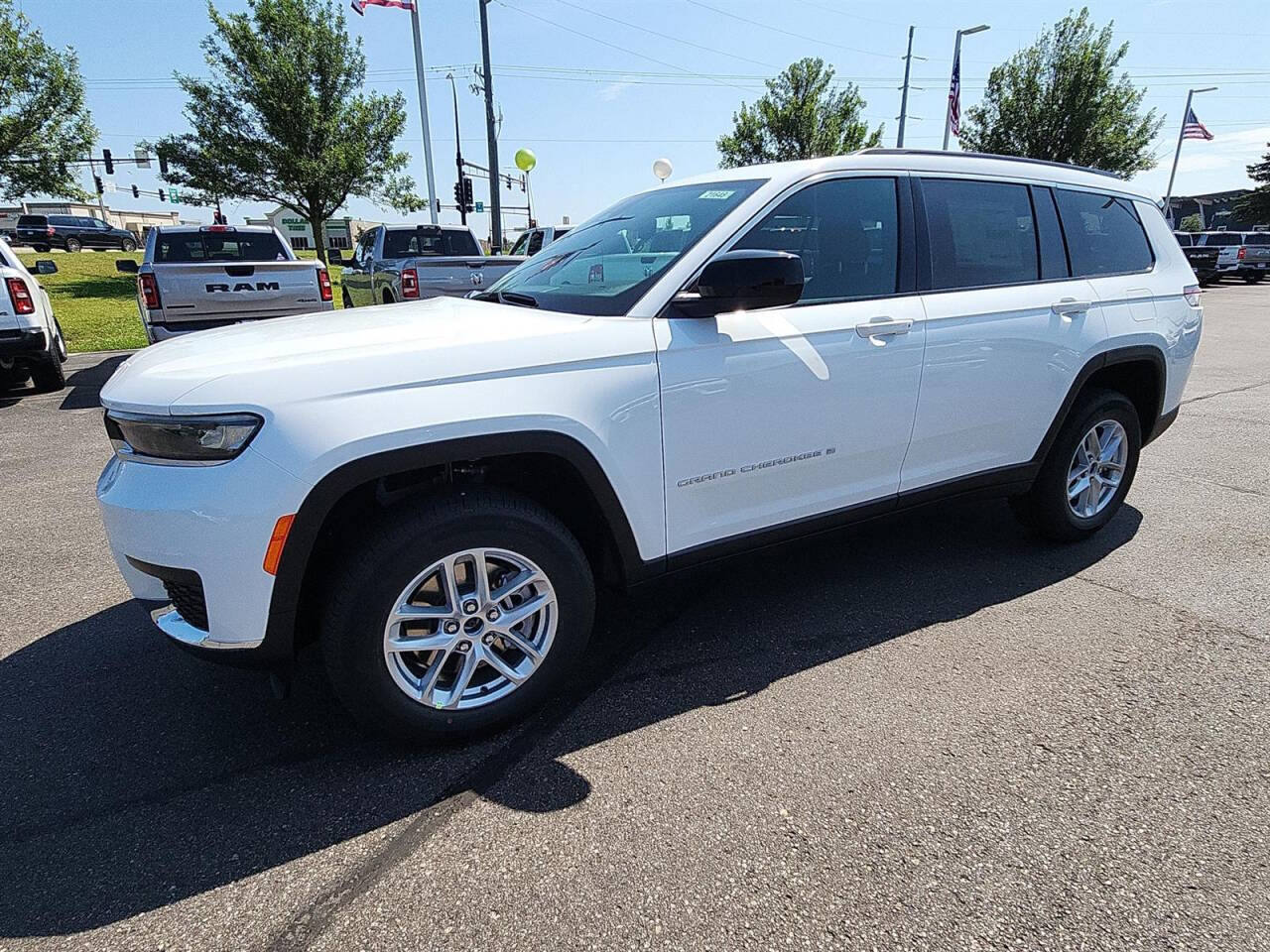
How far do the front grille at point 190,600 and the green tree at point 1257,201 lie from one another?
78207 millimetres

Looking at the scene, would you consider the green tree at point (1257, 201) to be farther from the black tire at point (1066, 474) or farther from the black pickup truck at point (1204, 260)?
the black tire at point (1066, 474)

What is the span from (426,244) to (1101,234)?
10601 mm

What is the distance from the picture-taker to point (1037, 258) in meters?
3.60

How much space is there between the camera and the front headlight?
203 centimetres

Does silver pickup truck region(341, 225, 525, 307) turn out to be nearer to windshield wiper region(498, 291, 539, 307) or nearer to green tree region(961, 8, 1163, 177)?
windshield wiper region(498, 291, 539, 307)

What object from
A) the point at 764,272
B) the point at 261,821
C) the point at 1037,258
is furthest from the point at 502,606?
the point at 1037,258

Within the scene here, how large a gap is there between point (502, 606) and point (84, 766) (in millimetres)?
1419

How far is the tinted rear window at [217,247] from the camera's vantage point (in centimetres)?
926

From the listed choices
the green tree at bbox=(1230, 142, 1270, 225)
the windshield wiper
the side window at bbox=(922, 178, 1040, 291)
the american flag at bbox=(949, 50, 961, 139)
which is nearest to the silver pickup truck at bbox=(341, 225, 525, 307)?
the windshield wiper

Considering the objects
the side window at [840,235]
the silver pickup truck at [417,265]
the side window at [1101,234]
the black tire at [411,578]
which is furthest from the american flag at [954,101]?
the black tire at [411,578]

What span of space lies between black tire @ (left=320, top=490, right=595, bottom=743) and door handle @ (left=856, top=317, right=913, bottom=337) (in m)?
1.43

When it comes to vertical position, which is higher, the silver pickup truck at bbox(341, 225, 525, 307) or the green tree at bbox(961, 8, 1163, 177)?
the green tree at bbox(961, 8, 1163, 177)

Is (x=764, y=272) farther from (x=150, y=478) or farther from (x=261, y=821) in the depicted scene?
(x=261, y=821)

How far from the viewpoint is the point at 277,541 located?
206 cm
